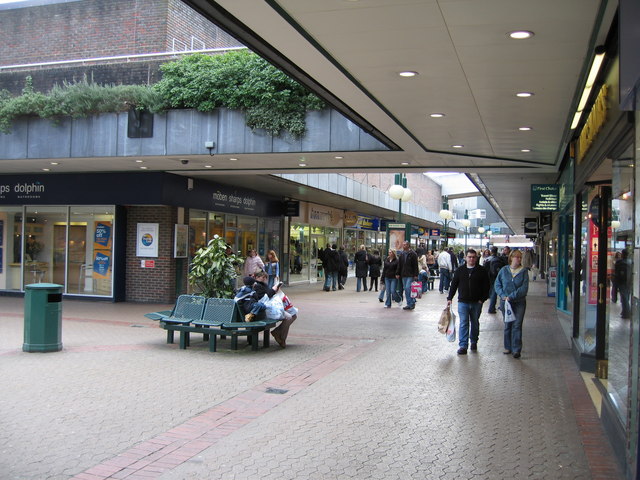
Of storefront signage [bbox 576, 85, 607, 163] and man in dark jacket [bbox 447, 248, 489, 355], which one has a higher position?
storefront signage [bbox 576, 85, 607, 163]

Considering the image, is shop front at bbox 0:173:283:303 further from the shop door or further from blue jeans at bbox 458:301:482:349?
the shop door

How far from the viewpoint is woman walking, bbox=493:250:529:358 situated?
390 inches

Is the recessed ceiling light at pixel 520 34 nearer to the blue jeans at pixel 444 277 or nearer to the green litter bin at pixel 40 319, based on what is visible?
the green litter bin at pixel 40 319

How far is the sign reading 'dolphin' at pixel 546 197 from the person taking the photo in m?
15.8

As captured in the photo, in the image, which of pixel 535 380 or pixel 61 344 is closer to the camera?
pixel 535 380

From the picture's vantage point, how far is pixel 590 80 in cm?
709

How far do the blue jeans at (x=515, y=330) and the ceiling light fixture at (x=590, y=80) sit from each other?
286 centimetres

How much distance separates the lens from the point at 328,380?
26.8 feet

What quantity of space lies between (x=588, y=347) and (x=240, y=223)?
Result: 15.0 metres

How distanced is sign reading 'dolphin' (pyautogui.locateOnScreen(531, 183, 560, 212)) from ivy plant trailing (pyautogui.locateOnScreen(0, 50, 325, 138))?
6.58m

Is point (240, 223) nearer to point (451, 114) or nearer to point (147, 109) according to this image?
point (147, 109)

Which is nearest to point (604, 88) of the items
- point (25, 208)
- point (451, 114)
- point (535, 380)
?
point (451, 114)

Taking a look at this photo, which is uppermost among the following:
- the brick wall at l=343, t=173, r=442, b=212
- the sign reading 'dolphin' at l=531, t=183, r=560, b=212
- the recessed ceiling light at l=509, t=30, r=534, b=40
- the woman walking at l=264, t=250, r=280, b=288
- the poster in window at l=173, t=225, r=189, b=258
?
the brick wall at l=343, t=173, r=442, b=212

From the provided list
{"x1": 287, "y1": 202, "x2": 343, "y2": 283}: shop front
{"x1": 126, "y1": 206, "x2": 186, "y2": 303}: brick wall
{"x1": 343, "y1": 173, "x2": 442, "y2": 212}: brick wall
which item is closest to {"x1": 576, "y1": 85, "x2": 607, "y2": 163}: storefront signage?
{"x1": 126, "y1": 206, "x2": 186, "y2": 303}: brick wall
